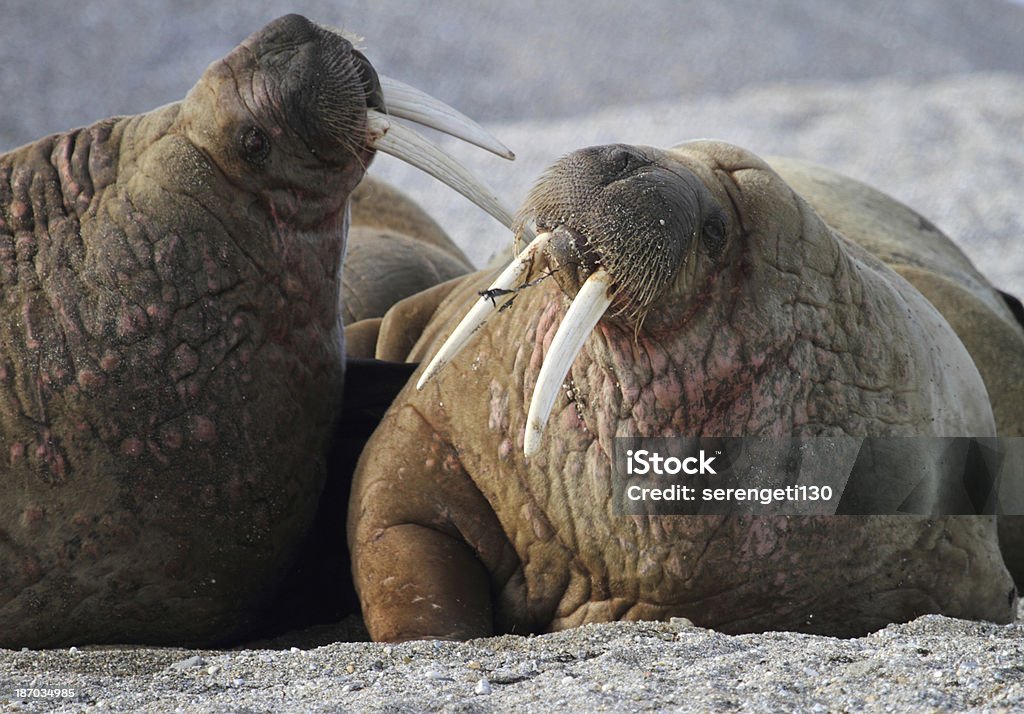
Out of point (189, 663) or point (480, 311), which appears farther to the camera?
point (189, 663)

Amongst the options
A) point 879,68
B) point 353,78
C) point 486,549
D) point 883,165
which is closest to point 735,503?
point 486,549

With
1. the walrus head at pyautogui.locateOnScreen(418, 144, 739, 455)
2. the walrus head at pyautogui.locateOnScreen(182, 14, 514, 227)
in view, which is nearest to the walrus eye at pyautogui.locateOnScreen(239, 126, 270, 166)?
the walrus head at pyautogui.locateOnScreen(182, 14, 514, 227)

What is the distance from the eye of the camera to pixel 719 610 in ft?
13.5

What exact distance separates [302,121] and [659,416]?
52.3 inches

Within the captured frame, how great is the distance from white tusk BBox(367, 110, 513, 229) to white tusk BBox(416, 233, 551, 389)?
1.71 feet

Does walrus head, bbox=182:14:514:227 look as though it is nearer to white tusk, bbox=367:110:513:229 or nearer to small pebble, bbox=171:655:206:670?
white tusk, bbox=367:110:513:229

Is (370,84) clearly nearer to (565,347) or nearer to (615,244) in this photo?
(615,244)

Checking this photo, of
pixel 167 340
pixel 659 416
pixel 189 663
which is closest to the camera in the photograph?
pixel 189 663

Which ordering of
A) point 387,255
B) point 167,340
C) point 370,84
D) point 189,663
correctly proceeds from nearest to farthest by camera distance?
point 189,663 < point 167,340 < point 370,84 < point 387,255

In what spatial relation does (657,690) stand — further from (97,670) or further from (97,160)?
(97,160)

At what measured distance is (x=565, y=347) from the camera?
348 cm

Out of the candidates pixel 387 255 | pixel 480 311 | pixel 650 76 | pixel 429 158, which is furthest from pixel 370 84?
pixel 650 76

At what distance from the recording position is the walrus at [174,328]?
430 centimetres

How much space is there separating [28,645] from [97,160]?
141 cm
